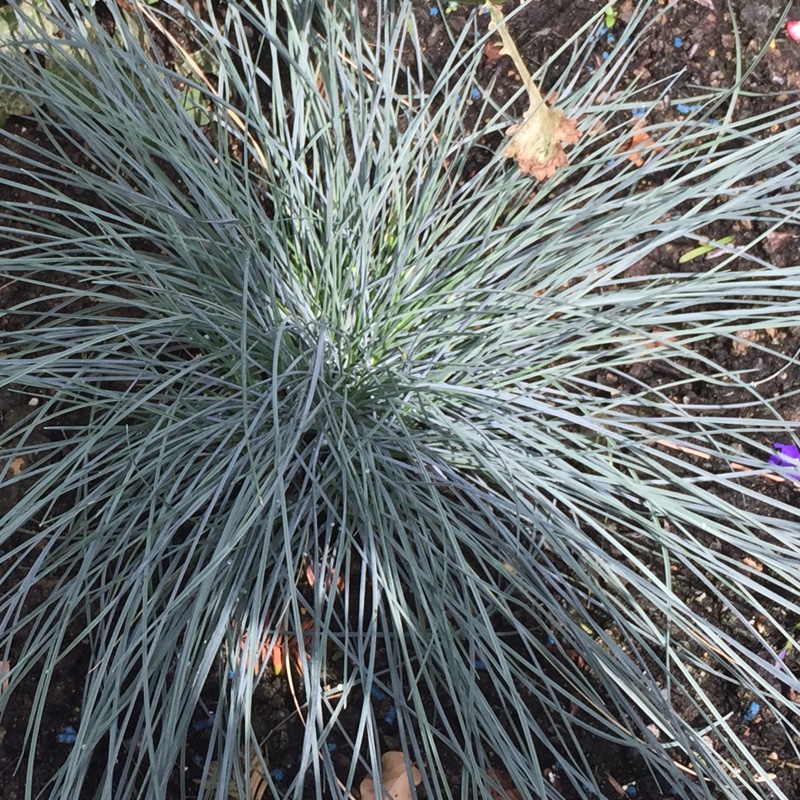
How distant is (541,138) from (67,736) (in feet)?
3.93

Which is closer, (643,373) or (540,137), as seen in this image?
(540,137)

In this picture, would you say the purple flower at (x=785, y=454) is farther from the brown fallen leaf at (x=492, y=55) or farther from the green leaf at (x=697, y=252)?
the brown fallen leaf at (x=492, y=55)

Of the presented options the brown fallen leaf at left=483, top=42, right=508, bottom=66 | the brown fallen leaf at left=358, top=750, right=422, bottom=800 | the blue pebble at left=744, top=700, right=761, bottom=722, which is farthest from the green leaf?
the brown fallen leaf at left=358, top=750, right=422, bottom=800

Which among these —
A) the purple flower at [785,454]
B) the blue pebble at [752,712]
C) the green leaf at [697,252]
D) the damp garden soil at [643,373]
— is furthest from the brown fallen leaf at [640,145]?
the blue pebble at [752,712]

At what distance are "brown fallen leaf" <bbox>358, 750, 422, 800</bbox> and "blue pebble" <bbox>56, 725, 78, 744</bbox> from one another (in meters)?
0.48

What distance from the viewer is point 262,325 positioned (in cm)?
118

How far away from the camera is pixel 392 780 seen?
1.22 m

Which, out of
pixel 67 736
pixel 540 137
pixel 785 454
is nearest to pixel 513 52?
pixel 540 137

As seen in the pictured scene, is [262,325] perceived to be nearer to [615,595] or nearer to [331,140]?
[331,140]

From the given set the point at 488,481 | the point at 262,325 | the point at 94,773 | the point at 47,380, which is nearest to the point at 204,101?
the point at 262,325

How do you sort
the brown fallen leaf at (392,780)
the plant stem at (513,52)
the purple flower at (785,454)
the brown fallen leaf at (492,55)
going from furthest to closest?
the brown fallen leaf at (492,55) < the purple flower at (785,454) < the brown fallen leaf at (392,780) < the plant stem at (513,52)

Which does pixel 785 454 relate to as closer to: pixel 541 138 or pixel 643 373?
pixel 643 373

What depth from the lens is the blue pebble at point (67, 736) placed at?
1.24m

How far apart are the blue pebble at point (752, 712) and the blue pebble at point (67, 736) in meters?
1.12
